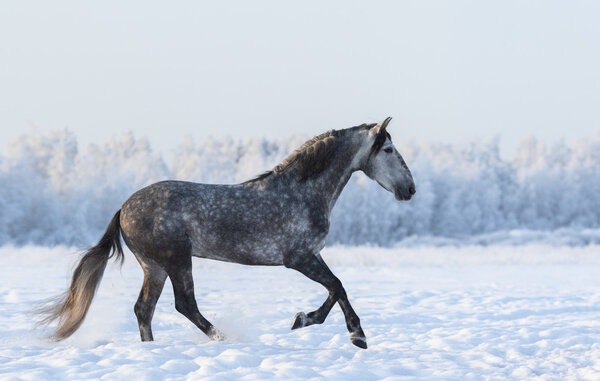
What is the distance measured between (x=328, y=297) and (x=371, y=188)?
38476mm

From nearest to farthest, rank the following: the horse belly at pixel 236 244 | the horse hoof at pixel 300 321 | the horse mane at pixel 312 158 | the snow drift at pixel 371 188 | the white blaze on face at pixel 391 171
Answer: the horse hoof at pixel 300 321 < the horse belly at pixel 236 244 < the horse mane at pixel 312 158 < the white blaze on face at pixel 391 171 < the snow drift at pixel 371 188

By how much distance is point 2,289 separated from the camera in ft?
51.4

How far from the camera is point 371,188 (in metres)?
45.0

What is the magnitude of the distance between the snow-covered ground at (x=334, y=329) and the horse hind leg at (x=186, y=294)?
30 cm

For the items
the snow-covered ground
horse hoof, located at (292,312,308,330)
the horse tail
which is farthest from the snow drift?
horse hoof, located at (292,312,308,330)

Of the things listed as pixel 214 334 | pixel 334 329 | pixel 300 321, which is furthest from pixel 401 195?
pixel 334 329

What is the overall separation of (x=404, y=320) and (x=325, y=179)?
586 centimetres

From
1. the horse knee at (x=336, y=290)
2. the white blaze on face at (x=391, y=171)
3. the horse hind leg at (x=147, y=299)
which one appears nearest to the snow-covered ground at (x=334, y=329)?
the horse hind leg at (x=147, y=299)

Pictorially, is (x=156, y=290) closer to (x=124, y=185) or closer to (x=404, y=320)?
(x=404, y=320)

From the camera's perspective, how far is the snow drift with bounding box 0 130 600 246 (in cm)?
4141

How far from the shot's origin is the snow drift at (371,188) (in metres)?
41.4

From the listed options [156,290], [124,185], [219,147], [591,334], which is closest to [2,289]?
[156,290]

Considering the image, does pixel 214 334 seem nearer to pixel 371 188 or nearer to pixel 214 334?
pixel 214 334

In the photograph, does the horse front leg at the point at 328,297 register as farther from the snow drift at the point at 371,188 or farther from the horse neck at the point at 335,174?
the snow drift at the point at 371,188
